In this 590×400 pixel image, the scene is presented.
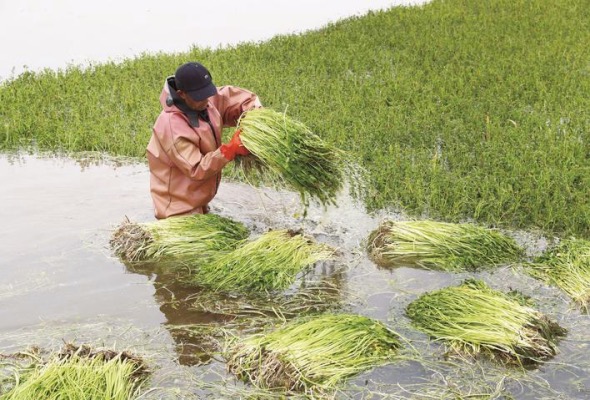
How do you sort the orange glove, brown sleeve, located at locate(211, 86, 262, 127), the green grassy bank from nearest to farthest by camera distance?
the orange glove < brown sleeve, located at locate(211, 86, 262, 127) < the green grassy bank

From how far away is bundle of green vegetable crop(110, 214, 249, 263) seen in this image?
18.7 feet

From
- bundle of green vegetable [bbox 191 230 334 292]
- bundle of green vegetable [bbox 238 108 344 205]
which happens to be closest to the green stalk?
bundle of green vegetable [bbox 191 230 334 292]

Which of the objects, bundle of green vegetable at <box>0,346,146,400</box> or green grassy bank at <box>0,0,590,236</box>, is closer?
bundle of green vegetable at <box>0,346,146,400</box>

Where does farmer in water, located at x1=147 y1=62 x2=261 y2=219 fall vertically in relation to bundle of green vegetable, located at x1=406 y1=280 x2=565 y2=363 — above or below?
above

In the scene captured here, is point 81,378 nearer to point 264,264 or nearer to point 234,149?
point 264,264

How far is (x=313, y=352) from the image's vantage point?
4.06 m

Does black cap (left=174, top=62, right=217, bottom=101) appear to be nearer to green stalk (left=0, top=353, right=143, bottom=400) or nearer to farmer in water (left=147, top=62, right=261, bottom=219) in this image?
farmer in water (left=147, top=62, right=261, bottom=219)

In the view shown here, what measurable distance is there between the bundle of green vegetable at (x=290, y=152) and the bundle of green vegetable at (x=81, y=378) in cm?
197

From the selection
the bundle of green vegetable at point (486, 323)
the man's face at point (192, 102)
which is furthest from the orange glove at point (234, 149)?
the bundle of green vegetable at point (486, 323)

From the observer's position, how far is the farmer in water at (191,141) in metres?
5.55

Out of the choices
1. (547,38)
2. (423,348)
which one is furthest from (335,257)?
(547,38)

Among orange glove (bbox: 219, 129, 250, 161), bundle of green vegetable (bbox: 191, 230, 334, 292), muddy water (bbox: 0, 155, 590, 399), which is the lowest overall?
muddy water (bbox: 0, 155, 590, 399)

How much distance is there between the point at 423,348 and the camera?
14.1 feet

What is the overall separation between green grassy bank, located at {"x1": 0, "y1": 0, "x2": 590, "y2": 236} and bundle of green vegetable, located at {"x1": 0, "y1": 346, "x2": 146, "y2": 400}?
3.16 metres
